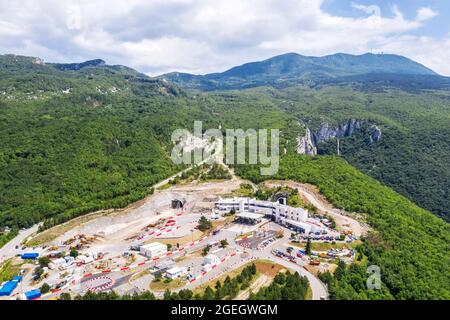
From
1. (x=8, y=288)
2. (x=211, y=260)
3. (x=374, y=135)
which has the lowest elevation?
(x=8, y=288)

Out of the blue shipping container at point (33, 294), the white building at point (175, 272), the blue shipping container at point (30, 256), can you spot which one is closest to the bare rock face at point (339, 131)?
the white building at point (175, 272)

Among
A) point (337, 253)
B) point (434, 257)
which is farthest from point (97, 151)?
point (434, 257)

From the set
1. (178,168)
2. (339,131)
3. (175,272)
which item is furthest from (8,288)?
(339,131)

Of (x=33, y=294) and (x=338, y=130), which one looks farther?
(x=338, y=130)

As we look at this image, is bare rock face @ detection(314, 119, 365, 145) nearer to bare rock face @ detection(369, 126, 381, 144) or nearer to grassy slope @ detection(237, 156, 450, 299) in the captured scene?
bare rock face @ detection(369, 126, 381, 144)

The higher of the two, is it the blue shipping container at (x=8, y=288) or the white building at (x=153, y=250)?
the white building at (x=153, y=250)

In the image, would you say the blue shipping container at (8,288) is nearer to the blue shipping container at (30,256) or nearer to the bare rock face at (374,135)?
the blue shipping container at (30,256)

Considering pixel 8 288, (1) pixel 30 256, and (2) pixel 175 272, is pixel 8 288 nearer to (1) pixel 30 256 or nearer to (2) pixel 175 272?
(1) pixel 30 256
